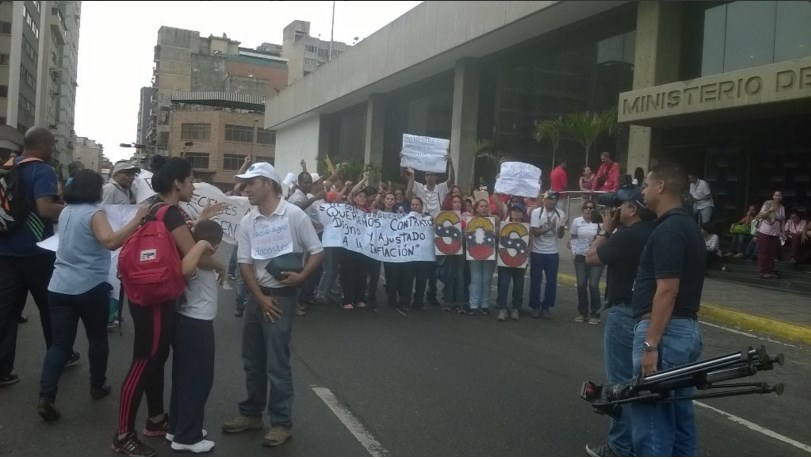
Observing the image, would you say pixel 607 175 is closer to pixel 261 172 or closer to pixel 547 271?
pixel 547 271

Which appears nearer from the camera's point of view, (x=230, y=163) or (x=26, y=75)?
(x=230, y=163)

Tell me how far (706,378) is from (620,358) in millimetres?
979

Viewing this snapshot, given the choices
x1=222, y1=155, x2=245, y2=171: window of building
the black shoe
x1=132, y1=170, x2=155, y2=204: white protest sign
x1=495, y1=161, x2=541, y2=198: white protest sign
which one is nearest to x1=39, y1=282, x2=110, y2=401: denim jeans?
the black shoe

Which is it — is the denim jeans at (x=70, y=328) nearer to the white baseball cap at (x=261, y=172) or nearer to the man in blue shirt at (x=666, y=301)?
the white baseball cap at (x=261, y=172)

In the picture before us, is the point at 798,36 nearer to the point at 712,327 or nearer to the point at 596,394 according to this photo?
the point at 712,327

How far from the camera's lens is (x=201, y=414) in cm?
446

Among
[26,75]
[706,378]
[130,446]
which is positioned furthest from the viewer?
[26,75]

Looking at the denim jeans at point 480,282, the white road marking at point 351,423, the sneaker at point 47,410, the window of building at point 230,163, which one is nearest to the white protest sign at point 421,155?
the denim jeans at point 480,282

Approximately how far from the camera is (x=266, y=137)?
46344mm

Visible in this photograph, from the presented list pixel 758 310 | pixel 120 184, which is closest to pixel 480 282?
pixel 758 310

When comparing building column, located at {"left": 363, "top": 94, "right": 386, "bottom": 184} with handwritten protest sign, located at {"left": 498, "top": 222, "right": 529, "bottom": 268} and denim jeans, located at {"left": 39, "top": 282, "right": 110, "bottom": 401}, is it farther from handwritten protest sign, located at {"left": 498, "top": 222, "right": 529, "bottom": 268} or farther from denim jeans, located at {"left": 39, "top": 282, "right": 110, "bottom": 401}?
denim jeans, located at {"left": 39, "top": 282, "right": 110, "bottom": 401}

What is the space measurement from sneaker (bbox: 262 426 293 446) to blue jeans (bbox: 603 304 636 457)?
86.3 inches

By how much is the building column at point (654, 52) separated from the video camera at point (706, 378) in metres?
14.2

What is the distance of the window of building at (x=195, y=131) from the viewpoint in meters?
21.1
